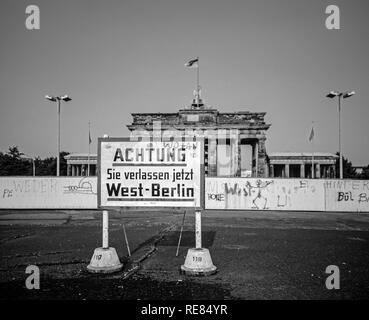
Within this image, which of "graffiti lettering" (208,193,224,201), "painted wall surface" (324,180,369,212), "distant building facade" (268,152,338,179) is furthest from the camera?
"distant building facade" (268,152,338,179)

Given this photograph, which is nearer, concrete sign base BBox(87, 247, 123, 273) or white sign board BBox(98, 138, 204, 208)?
concrete sign base BBox(87, 247, 123, 273)

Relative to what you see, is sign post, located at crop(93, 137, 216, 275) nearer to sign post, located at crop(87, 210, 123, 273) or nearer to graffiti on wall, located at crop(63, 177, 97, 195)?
sign post, located at crop(87, 210, 123, 273)

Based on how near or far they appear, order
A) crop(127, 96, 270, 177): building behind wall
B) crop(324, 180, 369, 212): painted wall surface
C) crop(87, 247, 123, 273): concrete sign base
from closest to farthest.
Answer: crop(87, 247, 123, 273): concrete sign base < crop(324, 180, 369, 212): painted wall surface < crop(127, 96, 270, 177): building behind wall

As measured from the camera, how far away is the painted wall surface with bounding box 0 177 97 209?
772 inches

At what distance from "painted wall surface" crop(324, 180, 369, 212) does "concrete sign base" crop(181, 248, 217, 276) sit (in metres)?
15.0

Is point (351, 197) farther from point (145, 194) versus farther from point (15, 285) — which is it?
point (15, 285)

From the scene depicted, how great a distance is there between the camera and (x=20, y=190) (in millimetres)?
19625

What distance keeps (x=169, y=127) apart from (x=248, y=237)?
42.0 m

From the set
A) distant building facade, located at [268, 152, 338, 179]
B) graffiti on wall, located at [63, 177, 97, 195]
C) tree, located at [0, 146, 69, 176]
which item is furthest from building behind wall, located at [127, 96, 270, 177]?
tree, located at [0, 146, 69, 176]

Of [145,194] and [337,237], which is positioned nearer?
[145,194]

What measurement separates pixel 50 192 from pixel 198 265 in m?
16.0

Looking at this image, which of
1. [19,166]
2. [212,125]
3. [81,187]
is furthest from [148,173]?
[19,166]

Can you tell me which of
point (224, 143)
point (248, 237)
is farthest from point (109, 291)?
point (224, 143)

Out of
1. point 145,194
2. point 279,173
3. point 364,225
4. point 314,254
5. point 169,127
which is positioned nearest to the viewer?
point 145,194
